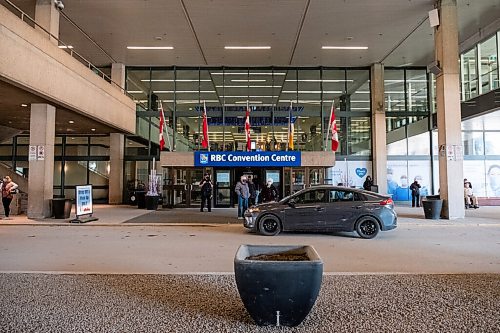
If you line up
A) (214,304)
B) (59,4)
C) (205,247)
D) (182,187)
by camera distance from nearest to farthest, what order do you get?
(214,304) < (205,247) < (59,4) < (182,187)

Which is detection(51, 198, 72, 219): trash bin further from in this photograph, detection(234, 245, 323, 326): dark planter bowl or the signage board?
detection(234, 245, 323, 326): dark planter bowl

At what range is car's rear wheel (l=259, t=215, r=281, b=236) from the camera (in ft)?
36.2

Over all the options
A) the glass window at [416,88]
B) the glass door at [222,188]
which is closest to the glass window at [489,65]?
the glass window at [416,88]

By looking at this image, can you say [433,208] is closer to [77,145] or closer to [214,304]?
[214,304]

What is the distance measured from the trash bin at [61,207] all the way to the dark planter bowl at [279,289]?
12949 mm

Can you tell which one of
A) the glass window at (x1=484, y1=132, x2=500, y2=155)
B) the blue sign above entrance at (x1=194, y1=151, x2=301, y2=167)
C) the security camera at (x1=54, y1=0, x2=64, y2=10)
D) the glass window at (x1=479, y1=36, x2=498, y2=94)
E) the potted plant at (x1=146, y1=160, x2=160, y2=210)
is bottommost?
the potted plant at (x1=146, y1=160, x2=160, y2=210)

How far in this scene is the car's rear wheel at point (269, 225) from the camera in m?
11.0

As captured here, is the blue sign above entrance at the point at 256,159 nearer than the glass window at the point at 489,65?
No

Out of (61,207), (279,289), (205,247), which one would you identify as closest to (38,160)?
(61,207)

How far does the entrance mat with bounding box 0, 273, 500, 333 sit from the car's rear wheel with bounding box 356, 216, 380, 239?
4.66 m

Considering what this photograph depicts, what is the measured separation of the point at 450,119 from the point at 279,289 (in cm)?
1411

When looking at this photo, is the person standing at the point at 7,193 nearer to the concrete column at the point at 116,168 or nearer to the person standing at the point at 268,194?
the concrete column at the point at 116,168

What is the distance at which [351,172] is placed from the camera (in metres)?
22.8

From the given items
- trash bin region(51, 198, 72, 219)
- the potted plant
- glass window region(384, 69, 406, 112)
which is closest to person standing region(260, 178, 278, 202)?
the potted plant
